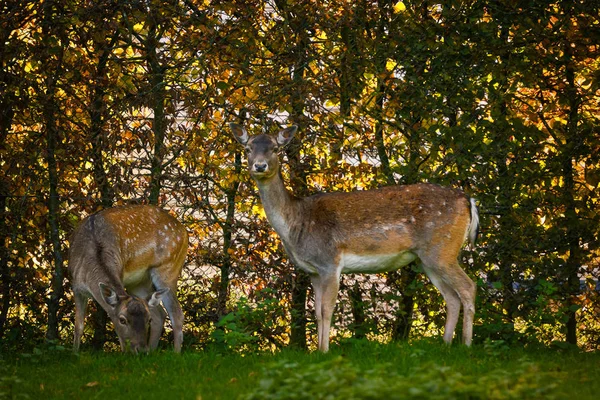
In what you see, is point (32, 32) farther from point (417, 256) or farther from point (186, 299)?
point (417, 256)

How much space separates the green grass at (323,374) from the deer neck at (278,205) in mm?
1327

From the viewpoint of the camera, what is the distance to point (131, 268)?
1029 centimetres

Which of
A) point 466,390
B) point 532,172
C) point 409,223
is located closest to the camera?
point 466,390

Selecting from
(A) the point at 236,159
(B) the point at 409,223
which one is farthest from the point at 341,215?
(A) the point at 236,159

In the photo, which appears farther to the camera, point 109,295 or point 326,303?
point 109,295

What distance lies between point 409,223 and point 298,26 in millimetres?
3034

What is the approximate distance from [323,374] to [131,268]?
472cm

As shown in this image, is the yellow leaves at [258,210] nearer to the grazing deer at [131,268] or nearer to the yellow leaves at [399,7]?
the grazing deer at [131,268]

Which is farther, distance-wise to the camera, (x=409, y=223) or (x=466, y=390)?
(x=409, y=223)

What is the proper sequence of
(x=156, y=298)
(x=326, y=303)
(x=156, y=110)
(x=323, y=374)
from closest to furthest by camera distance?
(x=323, y=374) → (x=326, y=303) → (x=156, y=298) → (x=156, y=110)

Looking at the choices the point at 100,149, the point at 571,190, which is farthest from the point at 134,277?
the point at 571,190

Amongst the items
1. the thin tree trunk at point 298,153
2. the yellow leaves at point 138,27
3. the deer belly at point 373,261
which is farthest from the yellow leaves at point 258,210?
the yellow leaves at point 138,27

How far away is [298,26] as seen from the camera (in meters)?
11.3

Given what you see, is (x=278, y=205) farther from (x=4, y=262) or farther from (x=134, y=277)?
(x=4, y=262)
